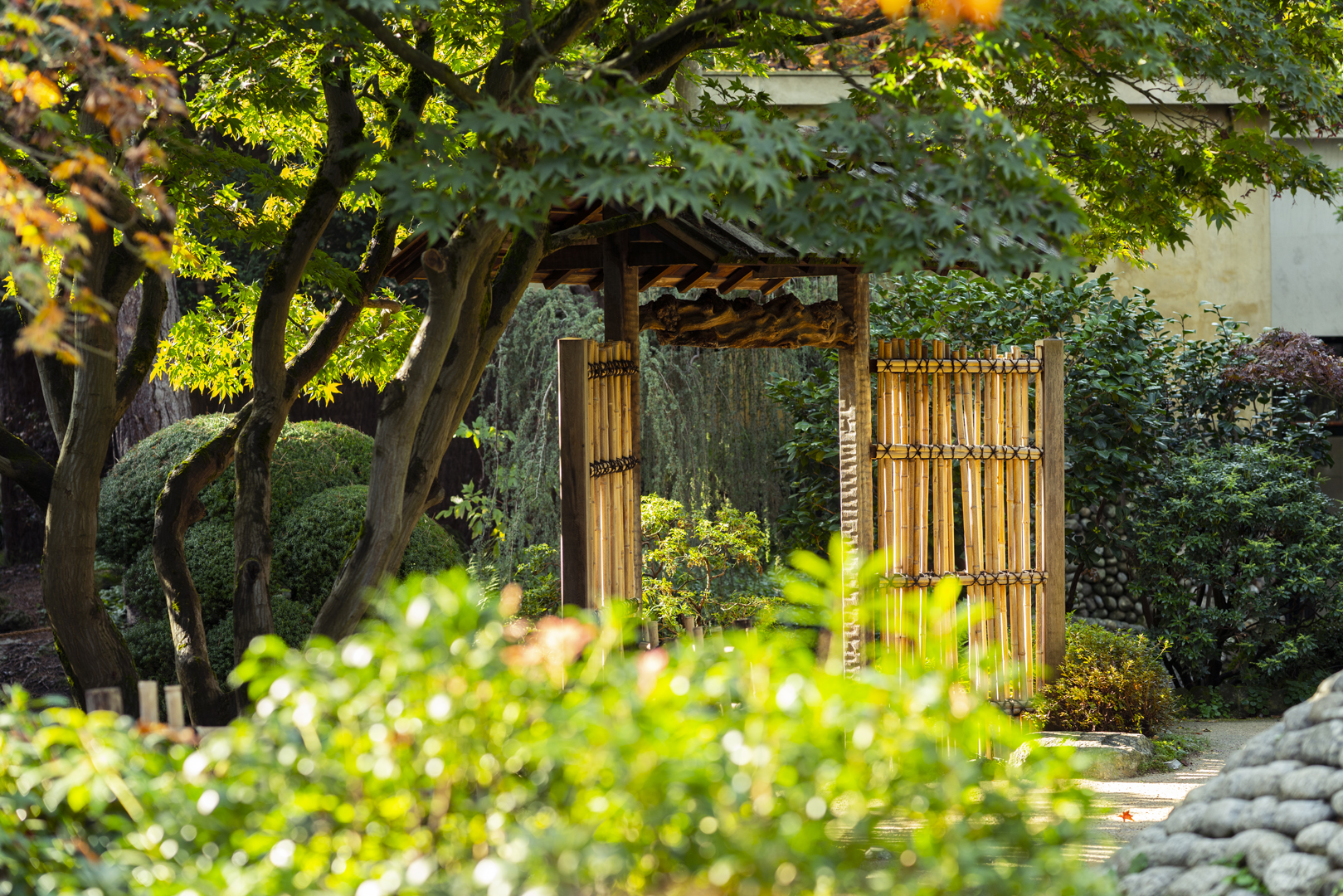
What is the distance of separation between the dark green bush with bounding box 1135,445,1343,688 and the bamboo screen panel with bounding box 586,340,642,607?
13.3 feet

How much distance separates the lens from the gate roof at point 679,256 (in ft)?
17.0

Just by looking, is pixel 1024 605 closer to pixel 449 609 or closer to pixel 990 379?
pixel 990 379

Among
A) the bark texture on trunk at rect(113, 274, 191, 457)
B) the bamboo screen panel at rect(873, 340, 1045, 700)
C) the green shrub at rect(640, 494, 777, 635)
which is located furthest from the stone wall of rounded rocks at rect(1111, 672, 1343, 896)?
the bark texture on trunk at rect(113, 274, 191, 457)

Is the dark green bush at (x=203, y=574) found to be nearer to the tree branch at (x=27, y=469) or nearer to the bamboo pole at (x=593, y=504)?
the tree branch at (x=27, y=469)

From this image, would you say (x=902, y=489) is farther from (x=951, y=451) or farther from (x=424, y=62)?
(x=424, y=62)

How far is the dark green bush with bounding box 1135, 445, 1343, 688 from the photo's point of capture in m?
7.34

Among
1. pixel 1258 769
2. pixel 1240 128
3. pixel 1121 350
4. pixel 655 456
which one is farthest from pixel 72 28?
pixel 1240 128

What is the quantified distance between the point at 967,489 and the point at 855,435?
669 millimetres

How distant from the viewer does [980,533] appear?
5949mm

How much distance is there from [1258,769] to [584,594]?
2.56m

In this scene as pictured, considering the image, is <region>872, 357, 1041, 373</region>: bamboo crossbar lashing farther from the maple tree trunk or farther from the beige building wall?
the beige building wall

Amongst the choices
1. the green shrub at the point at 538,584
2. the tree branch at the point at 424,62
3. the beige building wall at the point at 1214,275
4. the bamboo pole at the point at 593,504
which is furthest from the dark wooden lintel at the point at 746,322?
the beige building wall at the point at 1214,275

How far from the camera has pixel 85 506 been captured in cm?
495

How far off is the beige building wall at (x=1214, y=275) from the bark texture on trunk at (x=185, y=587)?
8.40 m
